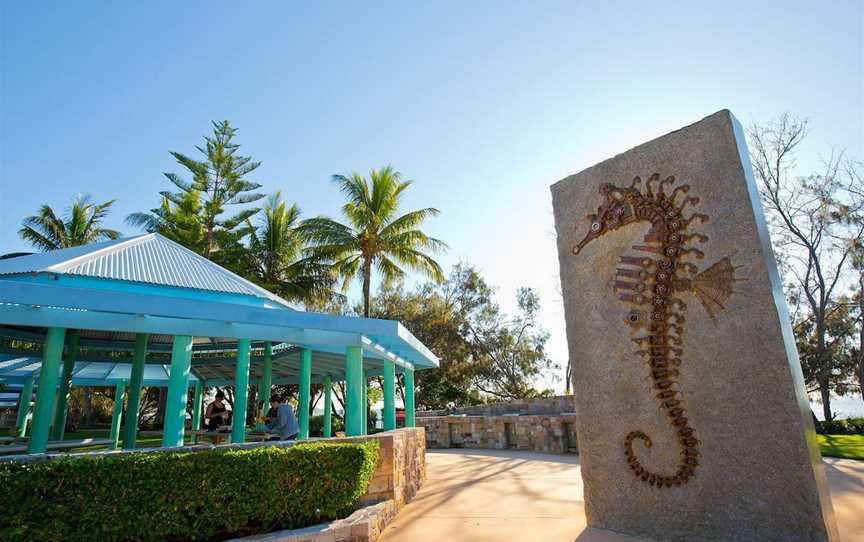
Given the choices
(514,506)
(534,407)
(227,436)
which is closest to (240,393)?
(227,436)

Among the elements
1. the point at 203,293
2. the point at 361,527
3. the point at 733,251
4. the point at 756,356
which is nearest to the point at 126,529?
the point at 361,527

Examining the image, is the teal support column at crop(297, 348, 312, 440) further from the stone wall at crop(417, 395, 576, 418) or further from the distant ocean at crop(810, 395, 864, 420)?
the distant ocean at crop(810, 395, 864, 420)

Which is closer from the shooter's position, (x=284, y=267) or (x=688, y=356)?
(x=688, y=356)

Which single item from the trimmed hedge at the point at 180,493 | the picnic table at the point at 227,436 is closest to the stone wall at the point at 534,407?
the picnic table at the point at 227,436

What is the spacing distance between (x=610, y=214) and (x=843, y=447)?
35.5ft

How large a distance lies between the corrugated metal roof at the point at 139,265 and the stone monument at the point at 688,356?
6213 millimetres

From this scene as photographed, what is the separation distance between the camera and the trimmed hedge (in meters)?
3.91

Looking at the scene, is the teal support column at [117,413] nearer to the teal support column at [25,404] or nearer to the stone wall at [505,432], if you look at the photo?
the teal support column at [25,404]

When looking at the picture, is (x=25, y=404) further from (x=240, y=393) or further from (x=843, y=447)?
(x=843, y=447)

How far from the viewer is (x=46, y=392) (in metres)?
5.95

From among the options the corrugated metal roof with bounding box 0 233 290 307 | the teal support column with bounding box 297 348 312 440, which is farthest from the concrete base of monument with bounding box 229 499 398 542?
the corrugated metal roof with bounding box 0 233 290 307

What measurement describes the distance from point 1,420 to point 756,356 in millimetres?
33437

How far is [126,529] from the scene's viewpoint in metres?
4.13

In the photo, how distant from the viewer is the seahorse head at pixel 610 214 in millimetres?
5215
